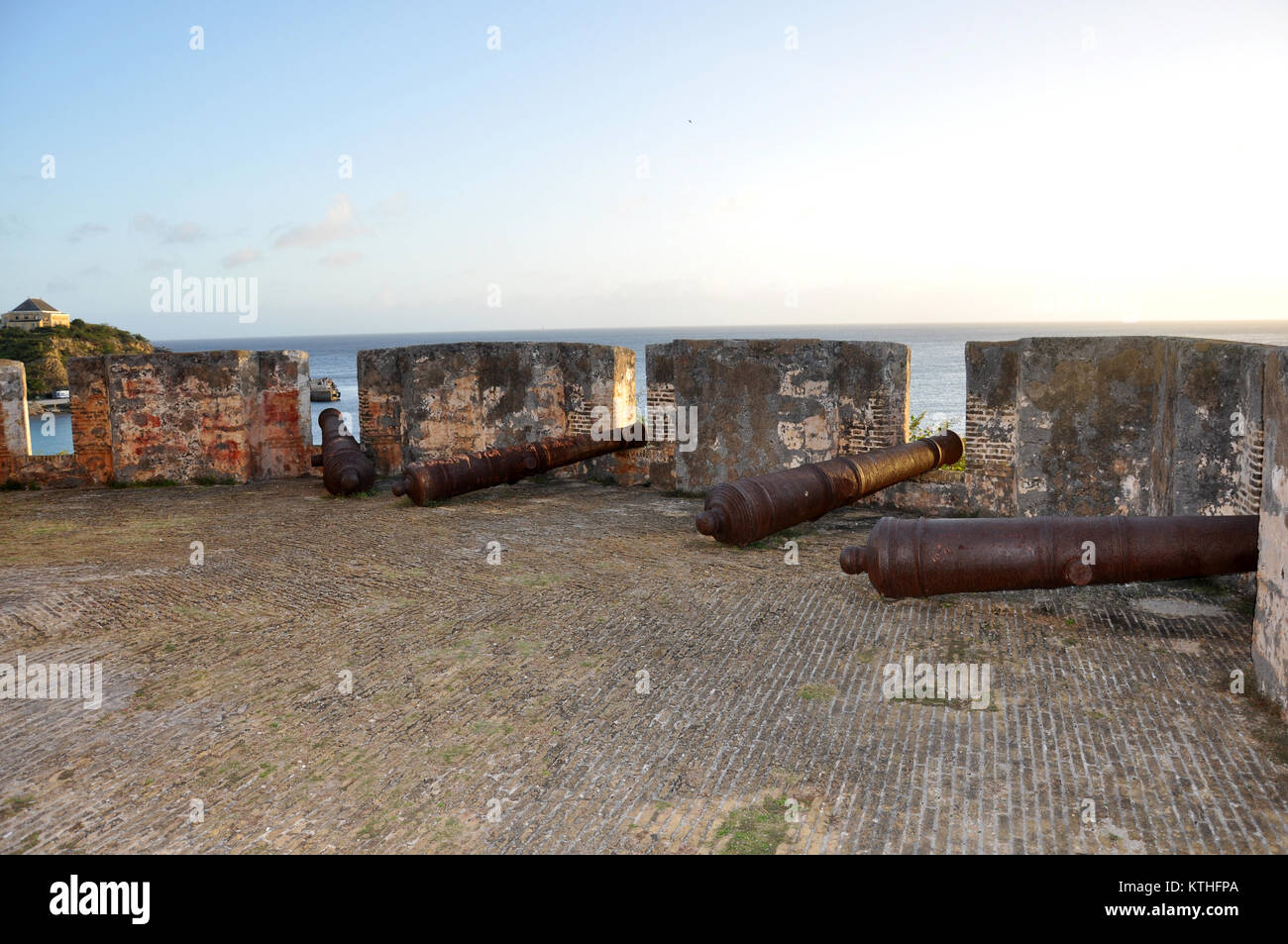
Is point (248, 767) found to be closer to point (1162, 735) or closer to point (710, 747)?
point (710, 747)

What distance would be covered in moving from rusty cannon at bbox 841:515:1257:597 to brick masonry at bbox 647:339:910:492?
A: 4.04m

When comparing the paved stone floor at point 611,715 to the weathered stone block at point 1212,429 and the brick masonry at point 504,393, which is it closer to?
the weathered stone block at point 1212,429

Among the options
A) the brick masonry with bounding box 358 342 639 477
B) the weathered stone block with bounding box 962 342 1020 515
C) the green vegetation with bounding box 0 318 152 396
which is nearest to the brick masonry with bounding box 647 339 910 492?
the weathered stone block with bounding box 962 342 1020 515

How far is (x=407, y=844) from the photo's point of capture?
3332mm

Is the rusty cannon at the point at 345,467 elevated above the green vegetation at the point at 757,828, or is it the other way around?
the rusty cannon at the point at 345,467

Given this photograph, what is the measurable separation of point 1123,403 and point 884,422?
8.33ft

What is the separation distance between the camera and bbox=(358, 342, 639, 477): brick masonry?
12.4 meters

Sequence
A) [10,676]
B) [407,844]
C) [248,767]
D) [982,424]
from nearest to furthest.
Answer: [407,844] < [248,767] < [10,676] < [982,424]

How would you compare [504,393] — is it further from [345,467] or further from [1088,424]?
[1088,424]

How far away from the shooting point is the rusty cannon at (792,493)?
793 centimetres

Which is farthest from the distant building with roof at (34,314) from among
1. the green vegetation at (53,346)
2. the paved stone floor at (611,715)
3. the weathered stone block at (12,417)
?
the paved stone floor at (611,715)

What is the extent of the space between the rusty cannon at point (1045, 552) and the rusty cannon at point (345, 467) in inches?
280

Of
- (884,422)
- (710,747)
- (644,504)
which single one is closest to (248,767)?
(710,747)

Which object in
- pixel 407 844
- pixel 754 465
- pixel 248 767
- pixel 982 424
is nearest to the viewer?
pixel 407 844
